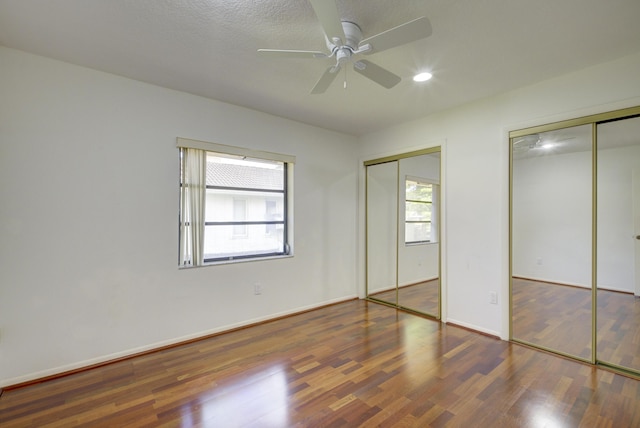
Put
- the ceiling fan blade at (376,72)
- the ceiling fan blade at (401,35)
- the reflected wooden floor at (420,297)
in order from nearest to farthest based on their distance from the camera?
the ceiling fan blade at (401,35) < the ceiling fan blade at (376,72) < the reflected wooden floor at (420,297)

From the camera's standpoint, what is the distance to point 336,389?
2307 mm

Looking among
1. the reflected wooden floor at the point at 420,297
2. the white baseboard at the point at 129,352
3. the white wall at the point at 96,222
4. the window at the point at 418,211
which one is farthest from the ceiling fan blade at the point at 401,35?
the white baseboard at the point at 129,352

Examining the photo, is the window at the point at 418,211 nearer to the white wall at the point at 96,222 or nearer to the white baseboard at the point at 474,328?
the white baseboard at the point at 474,328

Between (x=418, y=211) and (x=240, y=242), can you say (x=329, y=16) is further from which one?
(x=418, y=211)

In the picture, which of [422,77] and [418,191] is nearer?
[422,77]

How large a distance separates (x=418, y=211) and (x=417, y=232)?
1.00 ft

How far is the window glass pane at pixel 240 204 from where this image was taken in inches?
136

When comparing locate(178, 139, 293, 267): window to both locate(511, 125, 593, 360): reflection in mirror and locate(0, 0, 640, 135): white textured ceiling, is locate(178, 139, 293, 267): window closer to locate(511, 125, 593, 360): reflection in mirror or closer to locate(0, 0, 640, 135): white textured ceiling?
locate(0, 0, 640, 135): white textured ceiling

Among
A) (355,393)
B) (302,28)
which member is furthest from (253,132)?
(355,393)

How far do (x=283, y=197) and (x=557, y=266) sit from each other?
323cm

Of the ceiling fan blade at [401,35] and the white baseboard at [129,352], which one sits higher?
the ceiling fan blade at [401,35]

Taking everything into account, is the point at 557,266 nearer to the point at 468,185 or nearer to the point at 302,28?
the point at 468,185

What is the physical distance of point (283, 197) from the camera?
13.5ft

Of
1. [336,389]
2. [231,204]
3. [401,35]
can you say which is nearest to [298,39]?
[401,35]
